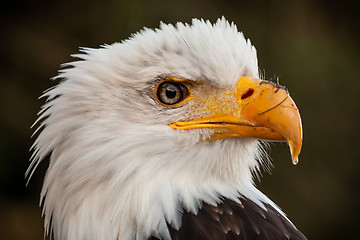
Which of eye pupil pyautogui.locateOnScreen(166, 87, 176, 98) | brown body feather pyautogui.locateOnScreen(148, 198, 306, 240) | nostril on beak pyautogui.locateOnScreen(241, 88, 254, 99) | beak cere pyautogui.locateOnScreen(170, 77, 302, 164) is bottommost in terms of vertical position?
brown body feather pyautogui.locateOnScreen(148, 198, 306, 240)

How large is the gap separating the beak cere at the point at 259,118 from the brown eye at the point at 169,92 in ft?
0.34

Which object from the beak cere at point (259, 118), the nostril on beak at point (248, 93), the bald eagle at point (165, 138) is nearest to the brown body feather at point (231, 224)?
the bald eagle at point (165, 138)

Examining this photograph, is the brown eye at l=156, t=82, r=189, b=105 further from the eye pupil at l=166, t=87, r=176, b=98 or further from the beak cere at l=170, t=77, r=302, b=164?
the beak cere at l=170, t=77, r=302, b=164

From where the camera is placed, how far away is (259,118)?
6.86ft

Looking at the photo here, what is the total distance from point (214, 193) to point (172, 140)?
283mm

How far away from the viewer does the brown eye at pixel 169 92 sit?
2.21 metres

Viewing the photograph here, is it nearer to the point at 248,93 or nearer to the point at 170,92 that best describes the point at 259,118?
the point at 248,93

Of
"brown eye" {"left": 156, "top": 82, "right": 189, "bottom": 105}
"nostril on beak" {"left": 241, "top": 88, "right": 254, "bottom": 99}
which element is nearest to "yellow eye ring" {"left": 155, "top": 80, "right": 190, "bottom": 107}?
"brown eye" {"left": 156, "top": 82, "right": 189, "bottom": 105}

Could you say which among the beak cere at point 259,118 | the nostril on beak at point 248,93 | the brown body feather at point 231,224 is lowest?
the brown body feather at point 231,224

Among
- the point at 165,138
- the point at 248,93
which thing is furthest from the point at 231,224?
the point at 248,93

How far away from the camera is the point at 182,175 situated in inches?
85.4

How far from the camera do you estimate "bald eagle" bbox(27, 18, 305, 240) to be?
208 centimetres

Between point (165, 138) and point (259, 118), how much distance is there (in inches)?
15.2

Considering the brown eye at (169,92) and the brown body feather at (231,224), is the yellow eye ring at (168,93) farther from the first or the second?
the brown body feather at (231,224)
